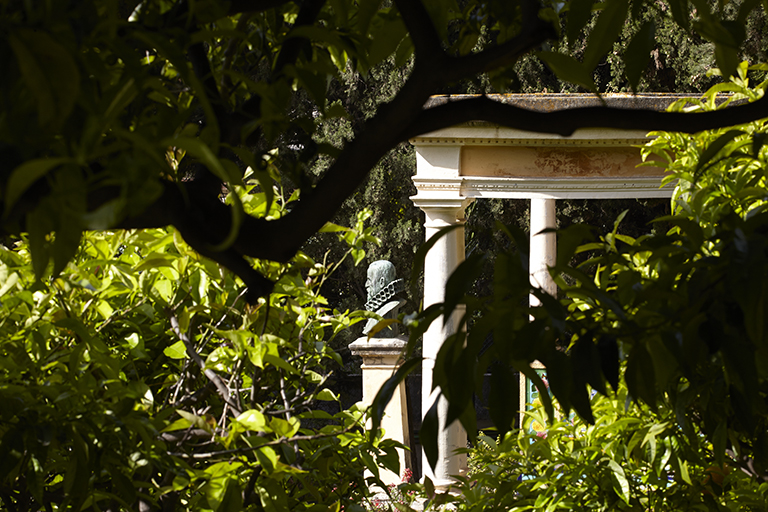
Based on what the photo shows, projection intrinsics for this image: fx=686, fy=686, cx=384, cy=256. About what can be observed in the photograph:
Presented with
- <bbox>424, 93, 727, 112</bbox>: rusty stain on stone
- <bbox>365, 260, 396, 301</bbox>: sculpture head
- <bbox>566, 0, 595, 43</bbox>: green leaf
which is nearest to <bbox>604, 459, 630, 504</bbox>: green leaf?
<bbox>566, 0, 595, 43</bbox>: green leaf

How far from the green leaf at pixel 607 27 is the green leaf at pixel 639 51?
0.06 meters

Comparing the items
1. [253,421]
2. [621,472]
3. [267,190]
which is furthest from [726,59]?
[621,472]

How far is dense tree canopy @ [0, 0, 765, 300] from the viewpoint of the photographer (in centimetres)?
100

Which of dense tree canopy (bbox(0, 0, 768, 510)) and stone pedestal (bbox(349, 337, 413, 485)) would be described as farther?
stone pedestal (bbox(349, 337, 413, 485))

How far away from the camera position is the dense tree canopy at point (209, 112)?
1.00 m

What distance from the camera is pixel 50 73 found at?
3.20 feet

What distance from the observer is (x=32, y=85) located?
950 mm

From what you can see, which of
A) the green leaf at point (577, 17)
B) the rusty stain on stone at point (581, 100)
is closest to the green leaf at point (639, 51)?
the green leaf at point (577, 17)

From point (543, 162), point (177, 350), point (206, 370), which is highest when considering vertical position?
point (543, 162)

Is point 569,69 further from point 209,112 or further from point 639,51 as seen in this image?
point 209,112

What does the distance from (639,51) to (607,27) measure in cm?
11

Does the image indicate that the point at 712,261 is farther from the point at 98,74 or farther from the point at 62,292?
the point at 62,292

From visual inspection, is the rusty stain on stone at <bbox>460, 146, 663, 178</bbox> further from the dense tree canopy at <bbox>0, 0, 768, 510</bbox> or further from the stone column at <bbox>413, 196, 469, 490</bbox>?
the dense tree canopy at <bbox>0, 0, 768, 510</bbox>

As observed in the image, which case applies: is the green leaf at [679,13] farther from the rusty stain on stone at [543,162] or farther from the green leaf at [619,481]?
the rusty stain on stone at [543,162]
